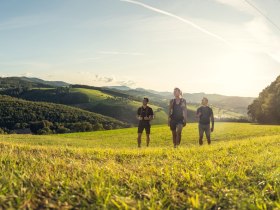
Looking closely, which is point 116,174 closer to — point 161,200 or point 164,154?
point 161,200

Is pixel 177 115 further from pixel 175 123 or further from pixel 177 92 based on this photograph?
pixel 177 92

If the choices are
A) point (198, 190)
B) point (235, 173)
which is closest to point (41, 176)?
point (198, 190)

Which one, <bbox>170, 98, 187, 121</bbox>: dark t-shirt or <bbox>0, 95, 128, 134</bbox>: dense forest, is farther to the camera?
<bbox>0, 95, 128, 134</bbox>: dense forest

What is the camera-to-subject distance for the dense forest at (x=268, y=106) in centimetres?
7112

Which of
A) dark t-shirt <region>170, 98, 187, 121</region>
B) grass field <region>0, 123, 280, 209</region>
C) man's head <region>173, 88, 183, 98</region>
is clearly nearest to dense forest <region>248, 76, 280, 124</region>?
dark t-shirt <region>170, 98, 187, 121</region>

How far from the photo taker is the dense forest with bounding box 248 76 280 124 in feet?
233

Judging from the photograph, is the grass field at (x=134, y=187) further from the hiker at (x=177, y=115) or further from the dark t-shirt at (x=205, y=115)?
the dark t-shirt at (x=205, y=115)

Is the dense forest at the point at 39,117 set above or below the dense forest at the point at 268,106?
below

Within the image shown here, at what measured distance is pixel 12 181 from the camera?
445 centimetres

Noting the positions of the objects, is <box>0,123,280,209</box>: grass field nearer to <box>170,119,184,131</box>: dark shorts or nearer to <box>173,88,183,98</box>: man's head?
<box>173,88,183,98</box>: man's head

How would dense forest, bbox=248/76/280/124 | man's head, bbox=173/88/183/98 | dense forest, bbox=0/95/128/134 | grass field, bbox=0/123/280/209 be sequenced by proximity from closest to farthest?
grass field, bbox=0/123/280/209 < man's head, bbox=173/88/183/98 < dense forest, bbox=248/76/280/124 < dense forest, bbox=0/95/128/134

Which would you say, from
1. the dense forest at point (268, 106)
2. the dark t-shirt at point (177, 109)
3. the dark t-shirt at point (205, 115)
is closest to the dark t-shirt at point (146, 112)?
the dark t-shirt at point (177, 109)

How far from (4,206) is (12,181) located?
702mm

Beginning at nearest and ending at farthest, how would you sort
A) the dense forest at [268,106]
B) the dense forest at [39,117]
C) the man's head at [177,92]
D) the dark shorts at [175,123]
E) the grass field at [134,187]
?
the grass field at [134,187], the man's head at [177,92], the dark shorts at [175,123], the dense forest at [268,106], the dense forest at [39,117]
